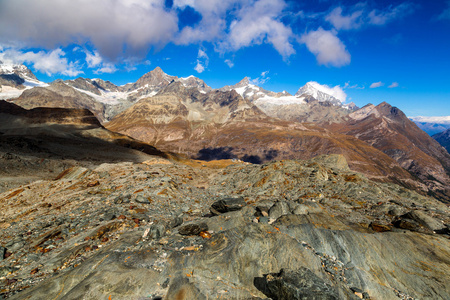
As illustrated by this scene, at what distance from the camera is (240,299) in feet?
25.5

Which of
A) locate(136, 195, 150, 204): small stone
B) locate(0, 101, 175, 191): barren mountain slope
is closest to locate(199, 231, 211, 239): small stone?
locate(136, 195, 150, 204): small stone

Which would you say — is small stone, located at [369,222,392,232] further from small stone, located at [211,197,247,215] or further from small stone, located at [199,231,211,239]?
small stone, located at [199,231,211,239]

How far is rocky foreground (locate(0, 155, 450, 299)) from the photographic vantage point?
7.93 m

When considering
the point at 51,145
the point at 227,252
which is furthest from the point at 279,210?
the point at 51,145

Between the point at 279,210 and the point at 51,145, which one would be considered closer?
the point at 279,210

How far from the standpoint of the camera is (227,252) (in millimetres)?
9680

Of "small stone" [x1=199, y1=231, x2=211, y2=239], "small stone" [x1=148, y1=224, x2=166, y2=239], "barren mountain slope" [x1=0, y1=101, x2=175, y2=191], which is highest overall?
"barren mountain slope" [x1=0, y1=101, x2=175, y2=191]

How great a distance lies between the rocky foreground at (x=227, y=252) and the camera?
7.93 metres

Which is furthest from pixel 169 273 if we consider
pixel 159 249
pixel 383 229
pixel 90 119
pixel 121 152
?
pixel 90 119

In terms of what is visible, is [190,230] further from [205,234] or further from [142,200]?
[142,200]

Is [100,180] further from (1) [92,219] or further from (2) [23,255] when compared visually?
(2) [23,255]

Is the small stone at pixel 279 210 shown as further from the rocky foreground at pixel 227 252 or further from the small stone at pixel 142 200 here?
the small stone at pixel 142 200

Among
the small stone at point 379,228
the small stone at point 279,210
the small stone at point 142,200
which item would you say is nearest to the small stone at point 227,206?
the small stone at point 279,210

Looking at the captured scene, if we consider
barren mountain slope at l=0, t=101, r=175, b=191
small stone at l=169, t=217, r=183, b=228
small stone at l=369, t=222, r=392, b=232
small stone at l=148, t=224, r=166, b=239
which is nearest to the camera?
small stone at l=148, t=224, r=166, b=239
